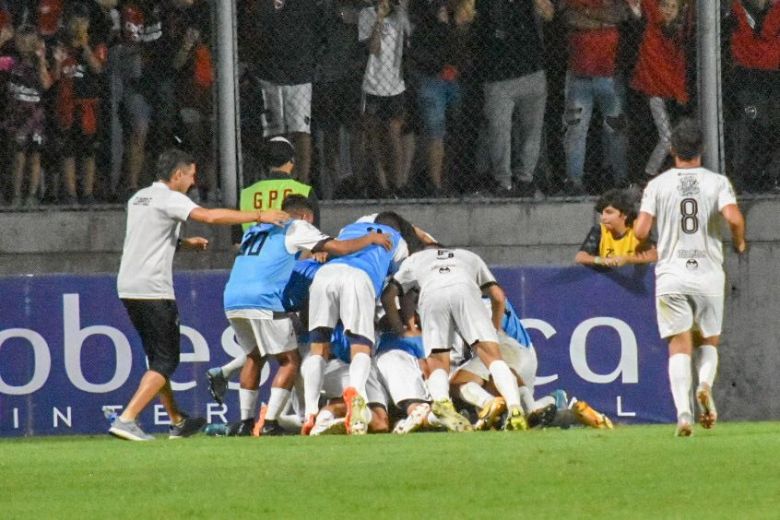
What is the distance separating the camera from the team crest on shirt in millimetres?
10992

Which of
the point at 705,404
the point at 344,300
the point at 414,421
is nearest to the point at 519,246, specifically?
the point at 344,300

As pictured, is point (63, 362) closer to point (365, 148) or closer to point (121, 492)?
point (365, 148)

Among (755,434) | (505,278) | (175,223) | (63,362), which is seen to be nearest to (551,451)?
(755,434)

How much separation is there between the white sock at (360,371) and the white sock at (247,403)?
85 cm

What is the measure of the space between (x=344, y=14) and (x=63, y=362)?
3.56 meters

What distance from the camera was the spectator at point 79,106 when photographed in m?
14.4

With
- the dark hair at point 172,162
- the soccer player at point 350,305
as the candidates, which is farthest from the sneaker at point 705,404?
the dark hair at point 172,162

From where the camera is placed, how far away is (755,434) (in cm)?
1103

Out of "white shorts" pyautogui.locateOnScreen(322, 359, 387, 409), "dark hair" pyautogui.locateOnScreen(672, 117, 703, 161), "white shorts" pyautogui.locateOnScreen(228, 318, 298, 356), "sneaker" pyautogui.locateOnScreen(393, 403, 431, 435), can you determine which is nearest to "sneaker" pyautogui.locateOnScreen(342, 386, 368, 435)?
"sneaker" pyautogui.locateOnScreen(393, 403, 431, 435)

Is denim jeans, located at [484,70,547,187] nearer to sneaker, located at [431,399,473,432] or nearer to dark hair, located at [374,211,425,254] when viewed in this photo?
dark hair, located at [374,211,425,254]

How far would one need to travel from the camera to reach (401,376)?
1277cm

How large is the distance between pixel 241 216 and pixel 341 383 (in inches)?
83.2

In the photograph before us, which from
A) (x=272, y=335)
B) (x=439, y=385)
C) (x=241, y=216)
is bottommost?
(x=439, y=385)

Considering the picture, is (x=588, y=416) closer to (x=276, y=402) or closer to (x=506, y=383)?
(x=506, y=383)
